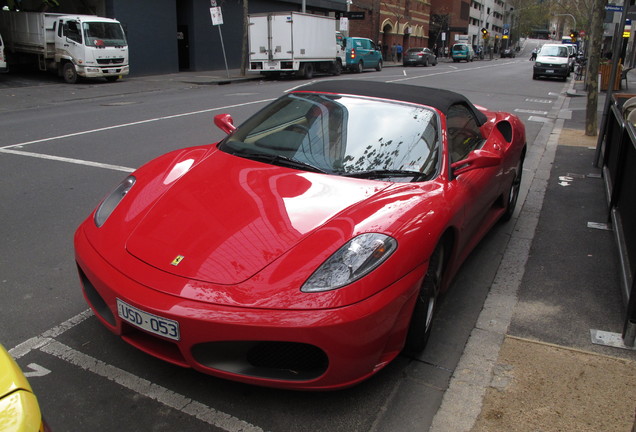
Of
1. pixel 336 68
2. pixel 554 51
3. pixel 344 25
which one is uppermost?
pixel 344 25

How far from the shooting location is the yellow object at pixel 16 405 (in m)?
1.47

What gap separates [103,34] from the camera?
65.1ft

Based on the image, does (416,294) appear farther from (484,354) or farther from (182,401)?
(182,401)

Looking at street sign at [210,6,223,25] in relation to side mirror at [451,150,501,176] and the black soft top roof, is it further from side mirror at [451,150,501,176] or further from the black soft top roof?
side mirror at [451,150,501,176]

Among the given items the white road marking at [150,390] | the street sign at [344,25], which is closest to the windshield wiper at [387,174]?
the white road marking at [150,390]

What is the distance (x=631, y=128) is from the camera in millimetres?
5004

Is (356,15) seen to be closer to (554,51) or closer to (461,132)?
(554,51)

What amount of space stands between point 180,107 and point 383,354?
39.4 ft

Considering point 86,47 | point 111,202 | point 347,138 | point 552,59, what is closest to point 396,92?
point 347,138

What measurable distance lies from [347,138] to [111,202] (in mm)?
1520

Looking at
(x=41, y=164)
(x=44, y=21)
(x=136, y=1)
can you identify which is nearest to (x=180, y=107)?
(x=41, y=164)

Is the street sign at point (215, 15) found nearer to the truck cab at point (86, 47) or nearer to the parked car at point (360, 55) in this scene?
the truck cab at point (86, 47)

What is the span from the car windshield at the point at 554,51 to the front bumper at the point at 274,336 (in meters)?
29.5

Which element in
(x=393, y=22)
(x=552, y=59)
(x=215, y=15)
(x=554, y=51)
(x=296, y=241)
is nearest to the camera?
(x=296, y=241)
